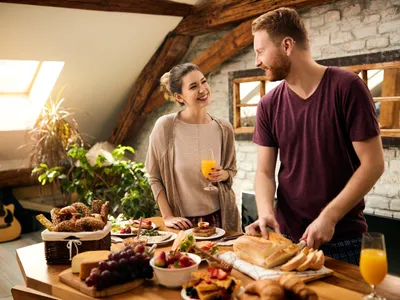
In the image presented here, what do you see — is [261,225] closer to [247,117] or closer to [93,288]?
[93,288]

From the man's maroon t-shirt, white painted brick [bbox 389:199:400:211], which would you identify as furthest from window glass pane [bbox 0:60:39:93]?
the man's maroon t-shirt

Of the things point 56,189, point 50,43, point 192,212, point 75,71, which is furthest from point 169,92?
point 56,189

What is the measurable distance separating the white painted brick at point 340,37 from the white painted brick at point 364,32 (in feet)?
0.19

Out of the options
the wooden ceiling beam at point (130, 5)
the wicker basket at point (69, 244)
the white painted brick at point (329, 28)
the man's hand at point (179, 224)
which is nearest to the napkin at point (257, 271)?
the wicker basket at point (69, 244)

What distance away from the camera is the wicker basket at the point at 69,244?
1891 mm

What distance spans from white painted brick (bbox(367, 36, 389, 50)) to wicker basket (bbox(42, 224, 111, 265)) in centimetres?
271

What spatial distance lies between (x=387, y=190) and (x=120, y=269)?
8.97 feet

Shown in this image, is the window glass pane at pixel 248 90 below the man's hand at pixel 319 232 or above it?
above

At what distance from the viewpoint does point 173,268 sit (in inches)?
62.8

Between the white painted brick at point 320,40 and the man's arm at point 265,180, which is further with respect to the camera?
the white painted brick at point 320,40

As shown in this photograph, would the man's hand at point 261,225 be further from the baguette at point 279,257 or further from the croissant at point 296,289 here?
the croissant at point 296,289

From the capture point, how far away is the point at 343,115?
1899 mm

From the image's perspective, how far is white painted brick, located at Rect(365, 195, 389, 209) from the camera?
148 inches

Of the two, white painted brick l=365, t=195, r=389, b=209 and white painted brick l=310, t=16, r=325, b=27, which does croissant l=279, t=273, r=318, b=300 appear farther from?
white painted brick l=310, t=16, r=325, b=27
